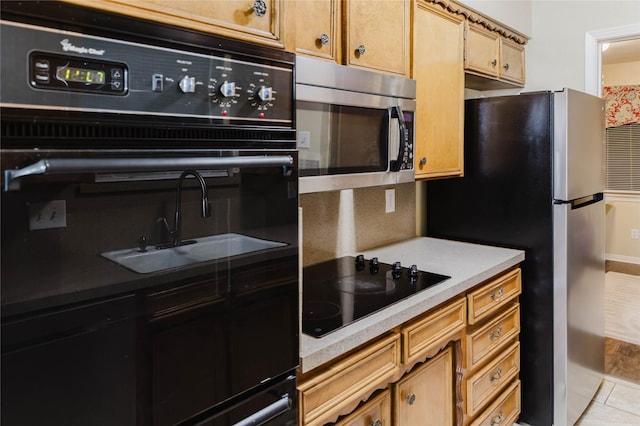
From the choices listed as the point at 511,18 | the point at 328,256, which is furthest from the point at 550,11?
the point at 328,256

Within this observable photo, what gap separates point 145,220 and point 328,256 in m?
1.36

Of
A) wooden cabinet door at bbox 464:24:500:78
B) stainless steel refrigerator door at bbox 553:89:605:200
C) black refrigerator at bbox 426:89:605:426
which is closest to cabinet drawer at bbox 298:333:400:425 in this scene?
black refrigerator at bbox 426:89:605:426

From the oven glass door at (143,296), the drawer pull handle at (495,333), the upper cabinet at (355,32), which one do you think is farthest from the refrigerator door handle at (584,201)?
the oven glass door at (143,296)

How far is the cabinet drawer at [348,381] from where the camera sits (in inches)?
48.7

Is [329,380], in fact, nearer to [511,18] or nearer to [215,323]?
[215,323]

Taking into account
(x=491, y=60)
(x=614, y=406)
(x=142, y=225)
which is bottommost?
(x=614, y=406)

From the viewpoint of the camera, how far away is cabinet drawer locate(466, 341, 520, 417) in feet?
6.42

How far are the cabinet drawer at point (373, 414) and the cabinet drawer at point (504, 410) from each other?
2.32 feet

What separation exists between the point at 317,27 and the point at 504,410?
77.2 inches

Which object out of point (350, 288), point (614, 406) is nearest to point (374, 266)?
point (350, 288)

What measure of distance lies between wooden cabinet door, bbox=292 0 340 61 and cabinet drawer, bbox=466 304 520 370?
1271 millimetres

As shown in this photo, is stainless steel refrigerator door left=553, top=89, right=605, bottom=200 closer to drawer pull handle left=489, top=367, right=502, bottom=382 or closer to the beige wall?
drawer pull handle left=489, top=367, right=502, bottom=382

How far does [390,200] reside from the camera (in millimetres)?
2473

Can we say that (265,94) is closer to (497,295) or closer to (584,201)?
(497,295)
